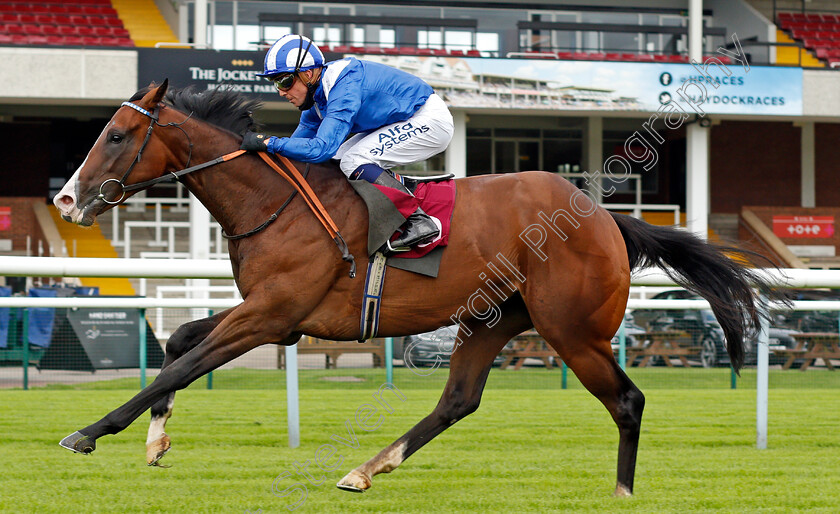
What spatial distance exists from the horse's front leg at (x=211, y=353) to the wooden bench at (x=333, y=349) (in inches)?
185

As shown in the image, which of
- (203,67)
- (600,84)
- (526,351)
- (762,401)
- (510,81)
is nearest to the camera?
(762,401)

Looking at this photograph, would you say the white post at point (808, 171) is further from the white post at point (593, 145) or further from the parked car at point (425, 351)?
the parked car at point (425, 351)

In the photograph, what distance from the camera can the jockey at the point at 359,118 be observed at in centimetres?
362

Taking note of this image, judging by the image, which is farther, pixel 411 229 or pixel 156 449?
pixel 411 229

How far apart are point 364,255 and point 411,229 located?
0.22 m

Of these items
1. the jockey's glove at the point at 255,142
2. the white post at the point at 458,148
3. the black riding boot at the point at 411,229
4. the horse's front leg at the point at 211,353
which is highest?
the white post at the point at 458,148

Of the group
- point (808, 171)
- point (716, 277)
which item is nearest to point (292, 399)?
point (716, 277)

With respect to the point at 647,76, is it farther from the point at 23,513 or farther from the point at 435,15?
the point at 23,513

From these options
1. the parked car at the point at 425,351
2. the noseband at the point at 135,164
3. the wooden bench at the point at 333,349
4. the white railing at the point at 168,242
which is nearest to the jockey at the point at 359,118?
the noseband at the point at 135,164

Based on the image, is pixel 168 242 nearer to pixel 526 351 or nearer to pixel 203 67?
pixel 203 67

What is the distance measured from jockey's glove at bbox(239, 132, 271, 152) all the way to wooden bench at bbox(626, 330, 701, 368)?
19.9ft

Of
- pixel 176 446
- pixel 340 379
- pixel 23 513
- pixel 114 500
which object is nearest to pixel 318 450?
pixel 176 446

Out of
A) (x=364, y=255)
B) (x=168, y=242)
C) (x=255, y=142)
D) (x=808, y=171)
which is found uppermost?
→ (x=808, y=171)

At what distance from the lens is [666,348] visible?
29.6 feet
